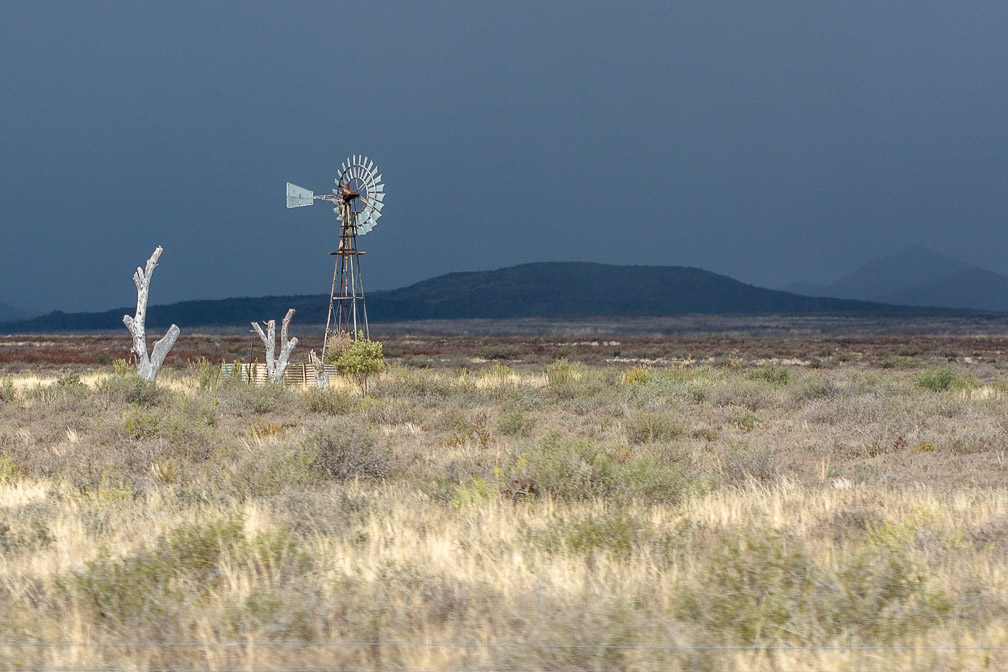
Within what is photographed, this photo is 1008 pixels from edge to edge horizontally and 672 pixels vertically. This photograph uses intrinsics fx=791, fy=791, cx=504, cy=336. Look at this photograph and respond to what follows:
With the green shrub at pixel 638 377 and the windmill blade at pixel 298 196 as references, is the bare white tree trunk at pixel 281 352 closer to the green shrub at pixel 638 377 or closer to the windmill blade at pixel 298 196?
the windmill blade at pixel 298 196

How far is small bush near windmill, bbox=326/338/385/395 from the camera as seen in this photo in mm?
19484

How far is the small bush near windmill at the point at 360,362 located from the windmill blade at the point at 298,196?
6.07 metres

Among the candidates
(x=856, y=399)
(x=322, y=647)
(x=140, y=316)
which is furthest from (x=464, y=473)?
(x=140, y=316)

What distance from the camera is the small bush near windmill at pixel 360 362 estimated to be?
1948 cm

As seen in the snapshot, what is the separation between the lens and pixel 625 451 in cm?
985

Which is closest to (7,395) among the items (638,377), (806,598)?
(638,377)

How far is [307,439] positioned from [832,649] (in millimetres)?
6788

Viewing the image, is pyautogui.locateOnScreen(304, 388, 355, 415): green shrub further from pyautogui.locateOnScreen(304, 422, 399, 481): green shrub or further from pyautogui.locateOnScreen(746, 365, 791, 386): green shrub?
pyautogui.locateOnScreen(746, 365, 791, 386): green shrub

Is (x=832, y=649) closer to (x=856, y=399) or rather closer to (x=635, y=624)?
(x=635, y=624)

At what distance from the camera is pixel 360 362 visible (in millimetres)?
19500

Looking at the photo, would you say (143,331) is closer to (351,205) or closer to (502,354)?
(351,205)

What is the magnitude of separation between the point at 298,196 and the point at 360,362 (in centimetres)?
724

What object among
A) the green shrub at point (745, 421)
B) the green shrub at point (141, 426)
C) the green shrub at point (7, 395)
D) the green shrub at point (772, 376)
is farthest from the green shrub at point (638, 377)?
the green shrub at point (7, 395)

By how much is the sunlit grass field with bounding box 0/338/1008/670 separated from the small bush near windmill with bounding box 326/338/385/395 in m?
7.86
